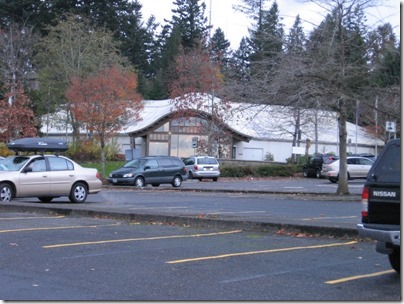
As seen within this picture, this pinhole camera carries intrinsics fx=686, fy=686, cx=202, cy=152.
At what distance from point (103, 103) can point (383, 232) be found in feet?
112

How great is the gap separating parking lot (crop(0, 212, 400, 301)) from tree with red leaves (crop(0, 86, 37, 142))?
3228 cm

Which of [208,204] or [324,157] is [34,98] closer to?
[324,157]

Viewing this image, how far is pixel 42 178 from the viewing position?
67.9 feet

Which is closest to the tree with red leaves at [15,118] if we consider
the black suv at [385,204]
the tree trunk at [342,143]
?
the tree trunk at [342,143]

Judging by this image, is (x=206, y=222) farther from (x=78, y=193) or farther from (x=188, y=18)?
(x=188, y=18)

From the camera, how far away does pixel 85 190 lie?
21.9 m

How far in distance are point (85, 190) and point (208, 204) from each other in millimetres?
3986

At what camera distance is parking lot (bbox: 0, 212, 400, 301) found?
7879 millimetres

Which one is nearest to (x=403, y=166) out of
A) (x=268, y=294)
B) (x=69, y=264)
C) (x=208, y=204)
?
(x=268, y=294)

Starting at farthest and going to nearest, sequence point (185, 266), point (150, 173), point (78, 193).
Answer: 1. point (150, 173)
2. point (78, 193)
3. point (185, 266)

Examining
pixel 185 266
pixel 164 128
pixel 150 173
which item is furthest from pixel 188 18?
pixel 185 266

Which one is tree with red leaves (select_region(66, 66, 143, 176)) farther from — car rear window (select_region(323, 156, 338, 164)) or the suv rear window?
the suv rear window

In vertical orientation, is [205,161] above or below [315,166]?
above

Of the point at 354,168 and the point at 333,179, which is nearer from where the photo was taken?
the point at 354,168
